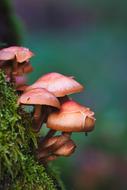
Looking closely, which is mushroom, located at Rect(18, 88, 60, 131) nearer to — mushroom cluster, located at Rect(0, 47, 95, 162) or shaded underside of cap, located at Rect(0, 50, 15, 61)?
mushroom cluster, located at Rect(0, 47, 95, 162)

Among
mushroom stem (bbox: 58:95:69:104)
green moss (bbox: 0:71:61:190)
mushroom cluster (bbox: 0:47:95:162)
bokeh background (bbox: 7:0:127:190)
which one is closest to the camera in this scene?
green moss (bbox: 0:71:61:190)

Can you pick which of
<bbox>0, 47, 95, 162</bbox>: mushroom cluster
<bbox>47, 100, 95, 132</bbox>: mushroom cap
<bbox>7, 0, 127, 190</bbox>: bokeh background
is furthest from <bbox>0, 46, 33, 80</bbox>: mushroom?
<bbox>7, 0, 127, 190</bbox>: bokeh background

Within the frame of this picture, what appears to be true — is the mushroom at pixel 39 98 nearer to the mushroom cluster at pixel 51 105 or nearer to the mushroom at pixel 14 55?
the mushroom cluster at pixel 51 105

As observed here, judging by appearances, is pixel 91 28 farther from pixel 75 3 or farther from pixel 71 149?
pixel 71 149

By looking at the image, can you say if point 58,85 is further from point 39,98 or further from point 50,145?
point 50,145

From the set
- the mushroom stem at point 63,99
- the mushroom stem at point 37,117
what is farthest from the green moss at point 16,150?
the mushroom stem at point 63,99

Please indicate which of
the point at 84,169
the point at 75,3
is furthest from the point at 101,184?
the point at 75,3
